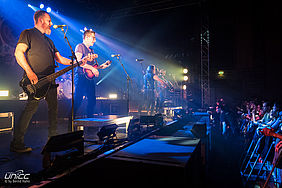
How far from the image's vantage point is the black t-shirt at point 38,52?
8.63 ft

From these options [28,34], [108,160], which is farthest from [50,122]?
[108,160]

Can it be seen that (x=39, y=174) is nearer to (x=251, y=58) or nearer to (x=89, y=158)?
(x=89, y=158)

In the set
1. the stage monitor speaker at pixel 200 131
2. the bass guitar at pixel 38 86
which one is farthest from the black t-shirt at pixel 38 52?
the stage monitor speaker at pixel 200 131

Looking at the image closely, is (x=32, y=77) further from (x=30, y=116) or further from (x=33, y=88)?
(x=30, y=116)

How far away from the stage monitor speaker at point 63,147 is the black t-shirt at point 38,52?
53.8 inches

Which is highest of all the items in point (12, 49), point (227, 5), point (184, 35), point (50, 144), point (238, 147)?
point (227, 5)

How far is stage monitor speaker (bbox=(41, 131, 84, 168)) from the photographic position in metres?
1.65

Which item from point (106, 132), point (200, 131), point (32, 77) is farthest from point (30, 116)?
point (200, 131)

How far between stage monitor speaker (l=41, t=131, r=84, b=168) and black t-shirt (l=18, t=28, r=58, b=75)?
1.37 meters

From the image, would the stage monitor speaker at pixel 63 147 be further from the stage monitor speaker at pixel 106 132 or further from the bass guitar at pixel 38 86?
the bass guitar at pixel 38 86

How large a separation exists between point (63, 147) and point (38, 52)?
5.46 ft

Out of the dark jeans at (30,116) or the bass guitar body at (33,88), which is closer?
the dark jeans at (30,116)

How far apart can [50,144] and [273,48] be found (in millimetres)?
16809

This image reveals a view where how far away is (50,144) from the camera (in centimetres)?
164
